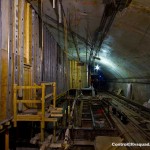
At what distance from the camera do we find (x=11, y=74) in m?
3.96

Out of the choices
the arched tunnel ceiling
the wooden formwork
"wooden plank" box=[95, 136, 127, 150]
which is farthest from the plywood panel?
the wooden formwork

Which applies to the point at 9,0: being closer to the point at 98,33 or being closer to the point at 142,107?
the point at 98,33

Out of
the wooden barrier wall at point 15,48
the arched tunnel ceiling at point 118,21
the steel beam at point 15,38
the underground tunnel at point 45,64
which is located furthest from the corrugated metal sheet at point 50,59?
the steel beam at point 15,38

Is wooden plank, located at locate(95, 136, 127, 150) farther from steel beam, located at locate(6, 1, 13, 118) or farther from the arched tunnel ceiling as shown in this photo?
the arched tunnel ceiling

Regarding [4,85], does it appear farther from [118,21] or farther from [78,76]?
[78,76]

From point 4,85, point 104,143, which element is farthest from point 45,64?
point 104,143

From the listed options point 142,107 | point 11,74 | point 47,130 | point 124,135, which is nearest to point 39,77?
point 47,130

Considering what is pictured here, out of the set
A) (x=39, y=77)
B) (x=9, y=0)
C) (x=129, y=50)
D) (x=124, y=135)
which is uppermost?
(x=9, y=0)

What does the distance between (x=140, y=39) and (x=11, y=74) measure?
11.9ft

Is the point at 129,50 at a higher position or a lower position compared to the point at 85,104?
higher

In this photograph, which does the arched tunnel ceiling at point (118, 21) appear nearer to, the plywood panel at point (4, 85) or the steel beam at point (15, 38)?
the steel beam at point (15, 38)

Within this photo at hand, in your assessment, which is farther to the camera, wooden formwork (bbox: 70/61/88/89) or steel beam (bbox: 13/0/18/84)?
wooden formwork (bbox: 70/61/88/89)

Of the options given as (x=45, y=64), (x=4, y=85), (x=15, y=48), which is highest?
(x=15, y=48)

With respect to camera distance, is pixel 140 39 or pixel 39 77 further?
pixel 39 77
